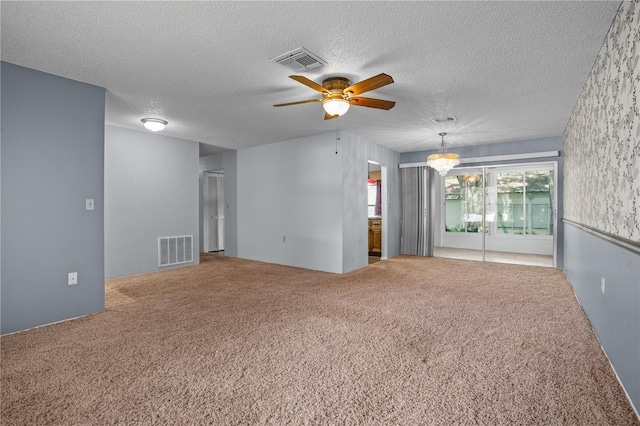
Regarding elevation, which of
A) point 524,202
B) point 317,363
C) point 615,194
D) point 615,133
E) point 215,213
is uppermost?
point 615,133

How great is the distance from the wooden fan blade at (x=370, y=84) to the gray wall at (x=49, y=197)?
273cm

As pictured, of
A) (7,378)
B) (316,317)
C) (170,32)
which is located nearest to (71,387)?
(7,378)

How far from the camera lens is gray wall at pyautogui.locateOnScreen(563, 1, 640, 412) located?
1.86 m

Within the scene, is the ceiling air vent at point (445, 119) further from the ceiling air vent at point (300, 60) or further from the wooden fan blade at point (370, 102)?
the ceiling air vent at point (300, 60)

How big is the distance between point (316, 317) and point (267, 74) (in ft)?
8.15

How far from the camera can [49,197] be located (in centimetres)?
313

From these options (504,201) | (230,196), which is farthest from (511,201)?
(230,196)

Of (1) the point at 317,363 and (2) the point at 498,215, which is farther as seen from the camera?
(2) the point at 498,215

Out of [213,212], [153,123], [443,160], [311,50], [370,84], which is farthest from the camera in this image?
[213,212]

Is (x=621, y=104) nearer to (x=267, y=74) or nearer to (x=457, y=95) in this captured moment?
(x=457, y=95)

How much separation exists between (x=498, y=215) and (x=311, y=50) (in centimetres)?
713

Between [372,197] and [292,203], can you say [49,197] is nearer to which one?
[292,203]

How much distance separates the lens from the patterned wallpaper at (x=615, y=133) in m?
1.87

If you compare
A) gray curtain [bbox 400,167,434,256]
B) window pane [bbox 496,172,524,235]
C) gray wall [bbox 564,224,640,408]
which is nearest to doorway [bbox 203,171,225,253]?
gray curtain [bbox 400,167,434,256]
